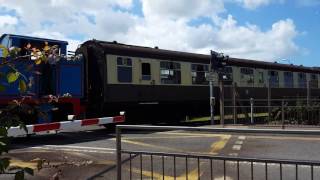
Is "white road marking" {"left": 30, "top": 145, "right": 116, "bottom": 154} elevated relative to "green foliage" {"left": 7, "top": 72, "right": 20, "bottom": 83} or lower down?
lower down

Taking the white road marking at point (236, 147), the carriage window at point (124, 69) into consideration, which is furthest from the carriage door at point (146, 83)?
the white road marking at point (236, 147)

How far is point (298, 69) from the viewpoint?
1499 inches

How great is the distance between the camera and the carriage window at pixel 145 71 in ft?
75.3

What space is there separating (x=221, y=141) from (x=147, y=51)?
17.5 m

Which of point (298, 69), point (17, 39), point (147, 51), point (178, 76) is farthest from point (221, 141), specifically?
point (298, 69)

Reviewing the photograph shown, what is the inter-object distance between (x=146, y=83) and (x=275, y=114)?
5646 mm

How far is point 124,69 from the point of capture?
21.9 meters

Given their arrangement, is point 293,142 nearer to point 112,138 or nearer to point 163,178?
point 163,178

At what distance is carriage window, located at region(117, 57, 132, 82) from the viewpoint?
21719 mm

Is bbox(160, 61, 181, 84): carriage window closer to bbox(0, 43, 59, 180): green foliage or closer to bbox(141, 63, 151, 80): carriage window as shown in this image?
bbox(141, 63, 151, 80): carriage window

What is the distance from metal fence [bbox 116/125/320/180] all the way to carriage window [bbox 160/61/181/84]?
57.0ft

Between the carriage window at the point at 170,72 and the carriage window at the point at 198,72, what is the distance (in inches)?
50.4

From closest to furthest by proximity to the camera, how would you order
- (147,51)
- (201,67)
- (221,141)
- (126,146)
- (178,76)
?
(221,141), (126,146), (147,51), (178,76), (201,67)

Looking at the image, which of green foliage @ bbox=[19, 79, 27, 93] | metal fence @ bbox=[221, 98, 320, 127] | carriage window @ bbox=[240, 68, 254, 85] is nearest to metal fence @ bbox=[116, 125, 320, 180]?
→ green foliage @ bbox=[19, 79, 27, 93]
